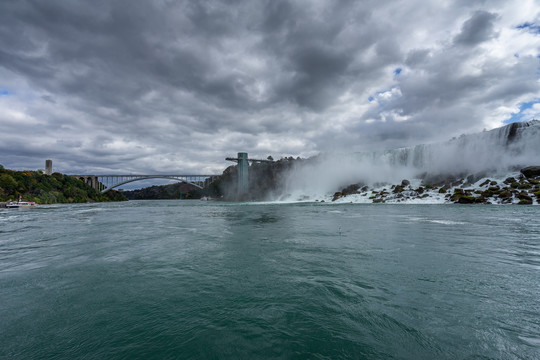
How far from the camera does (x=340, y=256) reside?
619 centimetres

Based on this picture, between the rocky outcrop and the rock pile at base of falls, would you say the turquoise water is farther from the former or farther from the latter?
the rock pile at base of falls

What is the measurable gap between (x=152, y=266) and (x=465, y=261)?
7.61 metres

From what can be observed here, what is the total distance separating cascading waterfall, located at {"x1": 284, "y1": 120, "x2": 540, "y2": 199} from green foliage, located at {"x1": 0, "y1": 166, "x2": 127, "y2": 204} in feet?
192

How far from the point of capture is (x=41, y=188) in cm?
5459

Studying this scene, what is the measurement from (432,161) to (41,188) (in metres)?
85.5

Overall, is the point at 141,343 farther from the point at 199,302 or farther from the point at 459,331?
the point at 459,331

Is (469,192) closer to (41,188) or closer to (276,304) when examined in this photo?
(276,304)

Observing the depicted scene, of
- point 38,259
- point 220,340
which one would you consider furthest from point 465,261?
point 38,259

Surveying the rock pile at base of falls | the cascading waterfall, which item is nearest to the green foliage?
the cascading waterfall

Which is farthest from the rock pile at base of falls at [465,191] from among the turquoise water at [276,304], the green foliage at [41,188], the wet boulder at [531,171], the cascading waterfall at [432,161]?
the green foliage at [41,188]

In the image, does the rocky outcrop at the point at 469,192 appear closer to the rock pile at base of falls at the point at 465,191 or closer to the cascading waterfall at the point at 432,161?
the rock pile at base of falls at the point at 465,191

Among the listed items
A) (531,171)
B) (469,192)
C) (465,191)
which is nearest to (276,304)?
(469,192)

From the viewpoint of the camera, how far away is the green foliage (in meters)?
48.0

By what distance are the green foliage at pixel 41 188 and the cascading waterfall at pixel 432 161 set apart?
58.6 meters
